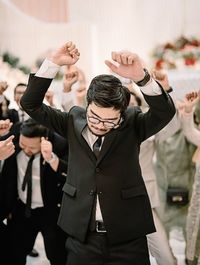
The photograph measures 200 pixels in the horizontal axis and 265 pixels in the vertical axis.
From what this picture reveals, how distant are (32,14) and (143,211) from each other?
3.78 m

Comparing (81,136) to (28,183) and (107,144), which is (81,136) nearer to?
(107,144)

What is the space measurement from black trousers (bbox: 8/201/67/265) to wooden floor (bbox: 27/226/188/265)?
1.65 feet

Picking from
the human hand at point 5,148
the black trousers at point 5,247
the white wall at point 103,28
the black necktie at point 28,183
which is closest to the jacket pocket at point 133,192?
the human hand at point 5,148

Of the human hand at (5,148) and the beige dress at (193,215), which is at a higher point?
the human hand at (5,148)

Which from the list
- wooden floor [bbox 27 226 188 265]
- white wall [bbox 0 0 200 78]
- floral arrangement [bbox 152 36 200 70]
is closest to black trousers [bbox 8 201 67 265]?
wooden floor [bbox 27 226 188 265]

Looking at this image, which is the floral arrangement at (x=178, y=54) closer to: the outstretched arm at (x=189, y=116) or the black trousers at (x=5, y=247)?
the outstretched arm at (x=189, y=116)

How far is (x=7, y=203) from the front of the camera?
2.38 meters

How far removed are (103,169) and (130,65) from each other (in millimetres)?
394

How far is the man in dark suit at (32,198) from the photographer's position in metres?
2.35

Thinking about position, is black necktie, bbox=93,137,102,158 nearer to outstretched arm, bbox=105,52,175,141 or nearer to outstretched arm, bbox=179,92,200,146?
outstretched arm, bbox=105,52,175,141

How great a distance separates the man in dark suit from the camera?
2352mm

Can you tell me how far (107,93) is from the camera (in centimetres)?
152

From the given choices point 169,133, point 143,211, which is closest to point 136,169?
point 143,211

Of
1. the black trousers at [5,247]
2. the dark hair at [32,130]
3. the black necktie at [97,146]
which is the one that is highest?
the black necktie at [97,146]
